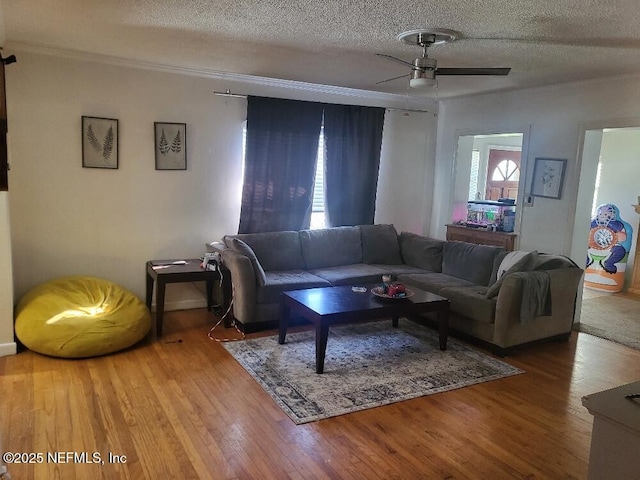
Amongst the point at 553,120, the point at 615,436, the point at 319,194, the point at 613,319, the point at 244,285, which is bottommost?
the point at 613,319

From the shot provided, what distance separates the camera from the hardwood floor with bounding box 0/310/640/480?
99.7 inches

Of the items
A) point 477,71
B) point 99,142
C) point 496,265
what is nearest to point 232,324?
point 99,142

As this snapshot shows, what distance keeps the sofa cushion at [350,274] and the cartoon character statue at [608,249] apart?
135 inches

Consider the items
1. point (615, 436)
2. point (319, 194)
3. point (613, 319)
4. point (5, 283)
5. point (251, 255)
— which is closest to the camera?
point (615, 436)

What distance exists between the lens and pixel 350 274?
5.04 meters

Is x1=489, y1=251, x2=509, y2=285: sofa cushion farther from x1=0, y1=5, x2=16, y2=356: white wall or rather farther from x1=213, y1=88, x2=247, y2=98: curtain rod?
x1=0, y1=5, x2=16, y2=356: white wall

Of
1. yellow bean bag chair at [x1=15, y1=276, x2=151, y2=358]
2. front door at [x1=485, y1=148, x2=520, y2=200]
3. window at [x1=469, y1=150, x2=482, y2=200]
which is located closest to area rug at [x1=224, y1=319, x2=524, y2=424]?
yellow bean bag chair at [x1=15, y1=276, x2=151, y2=358]

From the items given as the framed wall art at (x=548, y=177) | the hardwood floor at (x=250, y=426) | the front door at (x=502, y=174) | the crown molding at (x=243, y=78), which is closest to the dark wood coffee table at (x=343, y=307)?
the hardwood floor at (x=250, y=426)

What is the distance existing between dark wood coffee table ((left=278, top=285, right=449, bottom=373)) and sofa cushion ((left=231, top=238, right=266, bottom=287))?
39 cm

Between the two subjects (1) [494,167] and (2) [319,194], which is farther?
(1) [494,167]

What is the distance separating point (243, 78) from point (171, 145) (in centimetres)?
103

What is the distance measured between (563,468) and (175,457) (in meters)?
2.02

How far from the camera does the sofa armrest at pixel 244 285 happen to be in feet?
14.5

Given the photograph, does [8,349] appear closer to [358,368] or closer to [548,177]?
[358,368]
